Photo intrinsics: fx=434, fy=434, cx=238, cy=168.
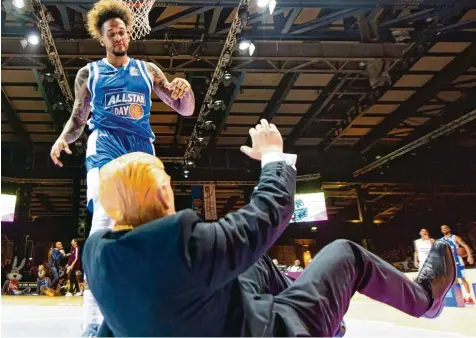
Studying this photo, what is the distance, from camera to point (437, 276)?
1648 mm

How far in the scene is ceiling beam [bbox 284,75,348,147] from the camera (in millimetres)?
11406

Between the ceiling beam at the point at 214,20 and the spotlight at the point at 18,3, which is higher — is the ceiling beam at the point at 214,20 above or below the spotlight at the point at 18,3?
above

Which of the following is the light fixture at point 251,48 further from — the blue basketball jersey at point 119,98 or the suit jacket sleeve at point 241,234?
the suit jacket sleeve at point 241,234

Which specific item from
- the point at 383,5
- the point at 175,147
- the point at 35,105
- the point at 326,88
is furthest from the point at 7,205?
the point at 383,5

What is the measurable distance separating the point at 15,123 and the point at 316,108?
366 inches

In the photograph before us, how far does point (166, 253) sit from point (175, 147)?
14.8m

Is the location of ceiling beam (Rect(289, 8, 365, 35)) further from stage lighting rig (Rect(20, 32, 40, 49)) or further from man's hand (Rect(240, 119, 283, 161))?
man's hand (Rect(240, 119, 283, 161))

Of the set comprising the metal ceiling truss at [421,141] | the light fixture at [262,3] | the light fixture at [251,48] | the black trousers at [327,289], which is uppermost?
the light fixture at [262,3]

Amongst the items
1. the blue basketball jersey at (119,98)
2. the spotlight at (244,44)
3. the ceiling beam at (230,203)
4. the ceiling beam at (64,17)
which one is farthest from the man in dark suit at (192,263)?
the ceiling beam at (230,203)

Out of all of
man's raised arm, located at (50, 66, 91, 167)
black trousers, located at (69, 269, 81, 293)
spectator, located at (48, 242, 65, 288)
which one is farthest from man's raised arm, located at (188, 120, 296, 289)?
black trousers, located at (69, 269, 81, 293)

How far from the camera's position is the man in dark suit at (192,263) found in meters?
0.98

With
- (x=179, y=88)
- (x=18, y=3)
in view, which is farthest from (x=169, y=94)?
(x=18, y=3)

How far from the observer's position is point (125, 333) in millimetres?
1074

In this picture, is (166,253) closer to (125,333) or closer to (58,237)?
(125,333)
